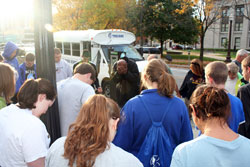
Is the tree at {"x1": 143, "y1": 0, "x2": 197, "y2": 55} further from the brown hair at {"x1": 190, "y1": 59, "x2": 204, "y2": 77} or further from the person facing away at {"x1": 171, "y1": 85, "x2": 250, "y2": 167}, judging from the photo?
the person facing away at {"x1": 171, "y1": 85, "x2": 250, "y2": 167}

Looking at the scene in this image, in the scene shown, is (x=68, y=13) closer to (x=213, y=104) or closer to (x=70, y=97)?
(x=70, y=97)

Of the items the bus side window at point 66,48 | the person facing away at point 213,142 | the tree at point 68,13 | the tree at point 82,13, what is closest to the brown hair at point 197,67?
the person facing away at point 213,142

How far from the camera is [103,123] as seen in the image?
5.00 feet

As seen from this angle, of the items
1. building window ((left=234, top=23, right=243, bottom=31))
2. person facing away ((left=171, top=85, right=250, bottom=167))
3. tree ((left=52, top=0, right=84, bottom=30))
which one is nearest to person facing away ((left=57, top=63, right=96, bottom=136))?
person facing away ((left=171, top=85, right=250, bottom=167))

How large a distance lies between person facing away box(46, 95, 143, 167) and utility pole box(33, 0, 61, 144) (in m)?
1.40

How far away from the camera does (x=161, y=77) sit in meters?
2.37

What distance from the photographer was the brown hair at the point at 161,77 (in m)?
2.35

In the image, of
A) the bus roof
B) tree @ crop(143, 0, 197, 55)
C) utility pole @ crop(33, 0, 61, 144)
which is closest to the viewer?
utility pole @ crop(33, 0, 61, 144)

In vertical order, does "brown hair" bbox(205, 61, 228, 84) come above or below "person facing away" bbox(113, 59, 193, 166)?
above

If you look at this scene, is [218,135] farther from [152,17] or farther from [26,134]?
[152,17]

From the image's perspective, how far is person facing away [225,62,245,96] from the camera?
4652mm

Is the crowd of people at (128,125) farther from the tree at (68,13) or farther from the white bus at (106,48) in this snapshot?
the tree at (68,13)

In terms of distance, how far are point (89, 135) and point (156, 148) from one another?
0.96m

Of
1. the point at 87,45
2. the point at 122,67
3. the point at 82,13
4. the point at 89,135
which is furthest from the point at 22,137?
the point at 82,13
